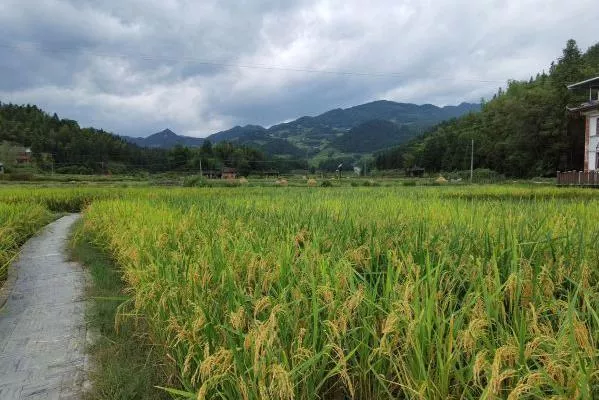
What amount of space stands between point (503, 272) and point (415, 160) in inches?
3320

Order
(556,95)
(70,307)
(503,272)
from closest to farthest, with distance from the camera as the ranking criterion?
(503,272) → (70,307) → (556,95)

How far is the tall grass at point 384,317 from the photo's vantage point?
1.56 metres

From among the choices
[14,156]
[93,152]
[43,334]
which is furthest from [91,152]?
[43,334]

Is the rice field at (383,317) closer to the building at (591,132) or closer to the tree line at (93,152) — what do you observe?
the building at (591,132)

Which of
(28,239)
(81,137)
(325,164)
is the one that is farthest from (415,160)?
(28,239)

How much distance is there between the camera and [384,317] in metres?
2.09

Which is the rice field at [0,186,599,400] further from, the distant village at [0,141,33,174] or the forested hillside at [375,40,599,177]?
the distant village at [0,141,33,174]

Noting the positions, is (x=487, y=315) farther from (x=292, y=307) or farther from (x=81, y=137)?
(x=81, y=137)

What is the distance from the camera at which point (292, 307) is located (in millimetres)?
2213

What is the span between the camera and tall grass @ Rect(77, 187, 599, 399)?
1556 millimetres

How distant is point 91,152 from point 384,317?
82.6 m

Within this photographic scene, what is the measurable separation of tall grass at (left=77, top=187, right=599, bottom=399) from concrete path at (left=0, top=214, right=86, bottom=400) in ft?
2.01

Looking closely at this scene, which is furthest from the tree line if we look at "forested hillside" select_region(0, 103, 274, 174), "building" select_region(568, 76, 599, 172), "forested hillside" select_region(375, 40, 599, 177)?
"building" select_region(568, 76, 599, 172)

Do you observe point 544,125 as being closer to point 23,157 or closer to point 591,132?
point 591,132
